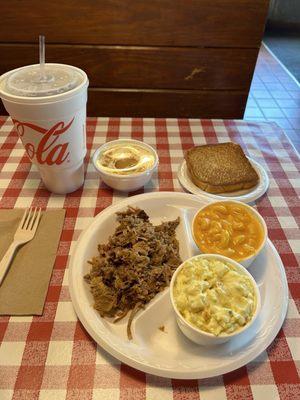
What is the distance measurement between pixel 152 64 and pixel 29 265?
2.07 metres

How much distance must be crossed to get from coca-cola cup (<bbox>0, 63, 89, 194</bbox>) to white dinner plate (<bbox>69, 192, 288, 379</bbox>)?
0.86 feet

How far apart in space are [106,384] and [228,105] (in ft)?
8.25

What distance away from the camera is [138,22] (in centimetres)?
238

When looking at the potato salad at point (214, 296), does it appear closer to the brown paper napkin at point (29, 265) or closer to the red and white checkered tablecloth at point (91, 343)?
the red and white checkered tablecloth at point (91, 343)

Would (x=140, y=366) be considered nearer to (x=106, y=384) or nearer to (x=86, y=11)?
(x=106, y=384)

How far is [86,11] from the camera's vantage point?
2.32 meters

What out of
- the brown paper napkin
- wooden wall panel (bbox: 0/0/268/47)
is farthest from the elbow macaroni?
wooden wall panel (bbox: 0/0/268/47)

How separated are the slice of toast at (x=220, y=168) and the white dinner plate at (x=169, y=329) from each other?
0.27 meters

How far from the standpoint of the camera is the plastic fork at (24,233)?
3.11 feet

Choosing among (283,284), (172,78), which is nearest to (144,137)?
(283,284)

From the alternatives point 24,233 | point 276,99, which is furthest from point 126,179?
point 276,99

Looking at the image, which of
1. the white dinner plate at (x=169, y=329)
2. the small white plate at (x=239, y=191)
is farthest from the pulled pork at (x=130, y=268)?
the small white plate at (x=239, y=191)

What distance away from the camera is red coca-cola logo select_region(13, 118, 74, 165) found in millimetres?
1016

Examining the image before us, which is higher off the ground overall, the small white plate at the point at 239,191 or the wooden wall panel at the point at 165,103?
the small white plate at the point at 239,191
